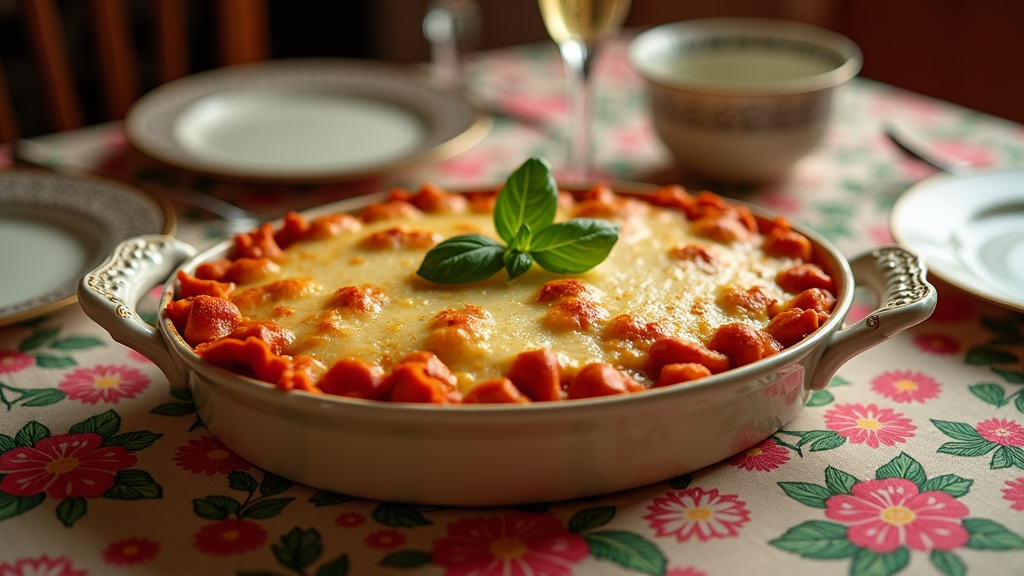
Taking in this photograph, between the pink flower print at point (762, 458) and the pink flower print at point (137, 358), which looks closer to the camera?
the pink flower print at point (762, 458)

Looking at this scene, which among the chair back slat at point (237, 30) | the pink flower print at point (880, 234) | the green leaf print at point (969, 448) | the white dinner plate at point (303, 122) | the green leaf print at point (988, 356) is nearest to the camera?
the green leaf print at point (969, 448)

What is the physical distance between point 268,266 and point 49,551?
1.63 ft

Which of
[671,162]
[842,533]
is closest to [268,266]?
[842,533]

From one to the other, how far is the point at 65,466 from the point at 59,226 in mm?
761

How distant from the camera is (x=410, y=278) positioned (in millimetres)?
1336

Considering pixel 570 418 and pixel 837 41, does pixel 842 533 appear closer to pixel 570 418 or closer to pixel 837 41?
pixel 570 418

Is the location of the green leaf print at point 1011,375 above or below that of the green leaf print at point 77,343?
above

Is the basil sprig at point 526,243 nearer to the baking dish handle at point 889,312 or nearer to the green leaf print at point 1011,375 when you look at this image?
the baking dish handle at point 889,312

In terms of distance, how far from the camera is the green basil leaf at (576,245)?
1.30m

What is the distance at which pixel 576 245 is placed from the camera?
1308mm

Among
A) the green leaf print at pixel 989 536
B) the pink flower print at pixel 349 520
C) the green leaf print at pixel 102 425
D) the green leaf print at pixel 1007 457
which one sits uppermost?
the green leaf print at pixel 989 536

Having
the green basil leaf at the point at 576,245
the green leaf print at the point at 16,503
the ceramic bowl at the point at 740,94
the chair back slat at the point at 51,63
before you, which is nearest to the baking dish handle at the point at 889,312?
the green basil leaf at the point at 576,245

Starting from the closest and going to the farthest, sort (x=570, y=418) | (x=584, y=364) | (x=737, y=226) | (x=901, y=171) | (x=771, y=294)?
(x=570, y=418) → (x=584, y=364) → (x=771, y=294) → (x=737, y=226) → (x=901, y=171)

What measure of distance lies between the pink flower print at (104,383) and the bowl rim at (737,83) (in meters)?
1.21
